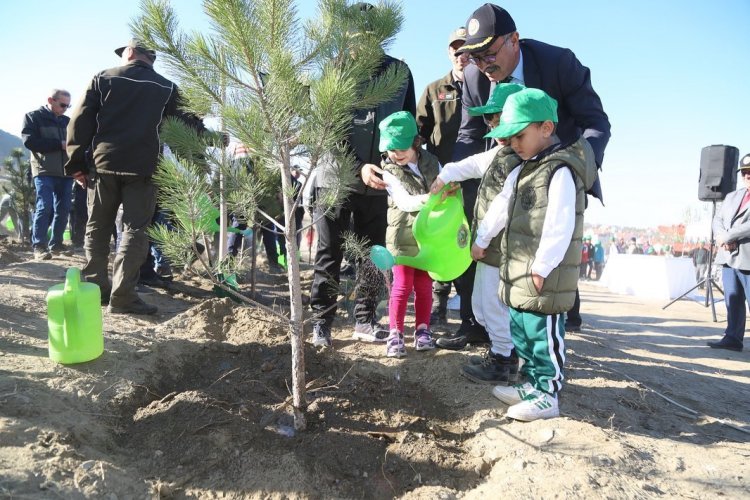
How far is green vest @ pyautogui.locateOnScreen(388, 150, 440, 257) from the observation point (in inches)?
108

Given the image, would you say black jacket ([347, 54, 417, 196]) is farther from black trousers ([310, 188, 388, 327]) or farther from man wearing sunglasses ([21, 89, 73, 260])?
man wearing sunglasses ([21, 89, 73, 260])

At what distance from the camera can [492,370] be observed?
2.49 m

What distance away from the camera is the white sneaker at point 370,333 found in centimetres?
307

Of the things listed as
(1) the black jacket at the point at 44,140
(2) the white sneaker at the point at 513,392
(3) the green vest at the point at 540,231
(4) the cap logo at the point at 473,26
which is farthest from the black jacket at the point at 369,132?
(1) the black jacket at the point at 44,140

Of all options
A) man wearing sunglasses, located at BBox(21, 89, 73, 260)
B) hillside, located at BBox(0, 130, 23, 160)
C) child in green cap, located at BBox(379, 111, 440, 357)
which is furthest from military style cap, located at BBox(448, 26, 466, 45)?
hillside, located at BBox(0, 130, 23, 160)

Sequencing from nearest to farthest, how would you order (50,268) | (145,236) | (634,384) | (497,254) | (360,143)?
(497,254)
(634,384)
(360,143)
(145,236)
(50,268)

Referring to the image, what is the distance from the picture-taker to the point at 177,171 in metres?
1.70

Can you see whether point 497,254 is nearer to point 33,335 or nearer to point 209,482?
point 209,482

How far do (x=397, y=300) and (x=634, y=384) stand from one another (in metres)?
1.50

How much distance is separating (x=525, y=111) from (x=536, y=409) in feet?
4.31

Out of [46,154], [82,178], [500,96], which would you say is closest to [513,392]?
[500,96]

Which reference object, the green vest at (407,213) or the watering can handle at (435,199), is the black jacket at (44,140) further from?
the watering can handle at (435,199)

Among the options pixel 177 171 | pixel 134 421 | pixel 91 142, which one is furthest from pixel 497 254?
pixel 91 142

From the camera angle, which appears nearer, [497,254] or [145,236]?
[497,254]
